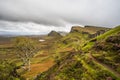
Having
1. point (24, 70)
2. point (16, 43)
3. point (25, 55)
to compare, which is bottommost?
point (24, 70)

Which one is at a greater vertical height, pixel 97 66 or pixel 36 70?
pixel 97 66

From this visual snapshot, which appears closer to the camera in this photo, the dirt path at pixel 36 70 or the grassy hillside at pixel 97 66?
the grassy hillside at pixel 97 66

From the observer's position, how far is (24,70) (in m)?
137

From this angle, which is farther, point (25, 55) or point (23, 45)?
point (25, 55)

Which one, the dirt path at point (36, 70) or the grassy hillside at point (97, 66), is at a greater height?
the grassy hillside at point (97, 66)

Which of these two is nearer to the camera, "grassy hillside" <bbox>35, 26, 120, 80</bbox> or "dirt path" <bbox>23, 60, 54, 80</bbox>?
"grassy hillside" <bbox>35, 26, 120, 80</bbox>

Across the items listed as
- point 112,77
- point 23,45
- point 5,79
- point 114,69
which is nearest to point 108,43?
point 114,69

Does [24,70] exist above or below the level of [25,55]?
below

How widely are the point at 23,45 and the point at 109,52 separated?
7833cm

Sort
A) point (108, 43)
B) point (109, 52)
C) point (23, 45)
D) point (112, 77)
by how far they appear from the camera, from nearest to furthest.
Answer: point (112, 77) → point (109, 52) → point (108, 43) → point (23, 45)

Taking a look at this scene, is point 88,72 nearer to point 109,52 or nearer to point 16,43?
point 109,52

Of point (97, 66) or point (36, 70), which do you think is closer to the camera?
point (97, 66)

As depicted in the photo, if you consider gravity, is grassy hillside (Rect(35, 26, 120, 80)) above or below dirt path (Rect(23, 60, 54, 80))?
above

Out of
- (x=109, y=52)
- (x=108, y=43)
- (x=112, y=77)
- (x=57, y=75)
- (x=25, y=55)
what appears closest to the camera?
(x=112, y=77)
